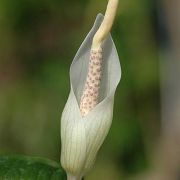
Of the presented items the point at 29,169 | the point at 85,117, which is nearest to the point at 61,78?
the point at 29,169

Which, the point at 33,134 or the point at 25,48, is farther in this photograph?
the point at 25,48

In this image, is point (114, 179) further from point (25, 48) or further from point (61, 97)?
point (25, 48)

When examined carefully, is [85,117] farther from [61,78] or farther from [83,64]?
[61,78]

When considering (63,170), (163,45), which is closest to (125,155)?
(163,45)

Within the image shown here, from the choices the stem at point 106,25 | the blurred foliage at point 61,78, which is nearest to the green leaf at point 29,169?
the stem at point 106,25

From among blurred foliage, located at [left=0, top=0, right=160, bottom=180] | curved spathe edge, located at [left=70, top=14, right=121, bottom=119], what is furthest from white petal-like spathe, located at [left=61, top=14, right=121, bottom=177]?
blurred foliage, located at [left=0, top=0, right=160, bottom=180]

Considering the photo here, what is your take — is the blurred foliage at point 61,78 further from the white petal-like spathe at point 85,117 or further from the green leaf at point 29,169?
the white petal-like spathe at point 85,117

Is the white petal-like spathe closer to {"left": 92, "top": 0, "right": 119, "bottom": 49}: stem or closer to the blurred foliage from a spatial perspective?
{"left": 92, "top": 0, "right": 119, "bottom": 49}: stem
